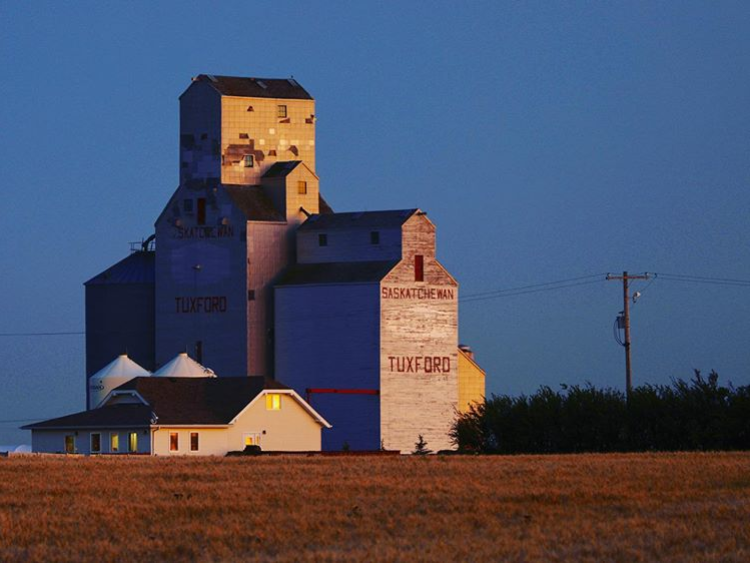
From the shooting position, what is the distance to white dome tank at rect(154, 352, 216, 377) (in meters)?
104

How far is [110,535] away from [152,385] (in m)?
66.1

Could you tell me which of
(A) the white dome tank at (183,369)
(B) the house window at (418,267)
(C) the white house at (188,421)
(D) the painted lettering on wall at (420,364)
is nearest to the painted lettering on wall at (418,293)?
(B) the house window at (418,267)

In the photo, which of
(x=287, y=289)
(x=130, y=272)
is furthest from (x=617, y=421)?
(x=130, y=272)

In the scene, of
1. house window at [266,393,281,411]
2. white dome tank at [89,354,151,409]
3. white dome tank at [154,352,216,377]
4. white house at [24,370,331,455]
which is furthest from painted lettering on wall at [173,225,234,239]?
house window at [266,393,281,411]

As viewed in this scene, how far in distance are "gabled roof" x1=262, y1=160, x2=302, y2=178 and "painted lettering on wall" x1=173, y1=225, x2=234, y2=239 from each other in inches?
240

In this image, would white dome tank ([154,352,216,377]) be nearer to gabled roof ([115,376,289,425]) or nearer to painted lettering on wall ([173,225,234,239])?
gabled roof ([115,376,289,425])

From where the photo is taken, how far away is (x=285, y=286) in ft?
356

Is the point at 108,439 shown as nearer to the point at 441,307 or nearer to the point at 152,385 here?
the point at 152,385

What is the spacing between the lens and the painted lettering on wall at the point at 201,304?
358ft

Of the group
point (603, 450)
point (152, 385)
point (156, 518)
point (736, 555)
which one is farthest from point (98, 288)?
point (736, 555)

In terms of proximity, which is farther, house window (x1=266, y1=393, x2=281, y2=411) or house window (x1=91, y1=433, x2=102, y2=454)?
house window (x1=266, y1=393, x2=281, y2=411)

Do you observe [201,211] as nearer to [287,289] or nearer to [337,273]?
[287,289]

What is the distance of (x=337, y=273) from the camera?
108 m

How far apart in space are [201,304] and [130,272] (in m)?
7.99
